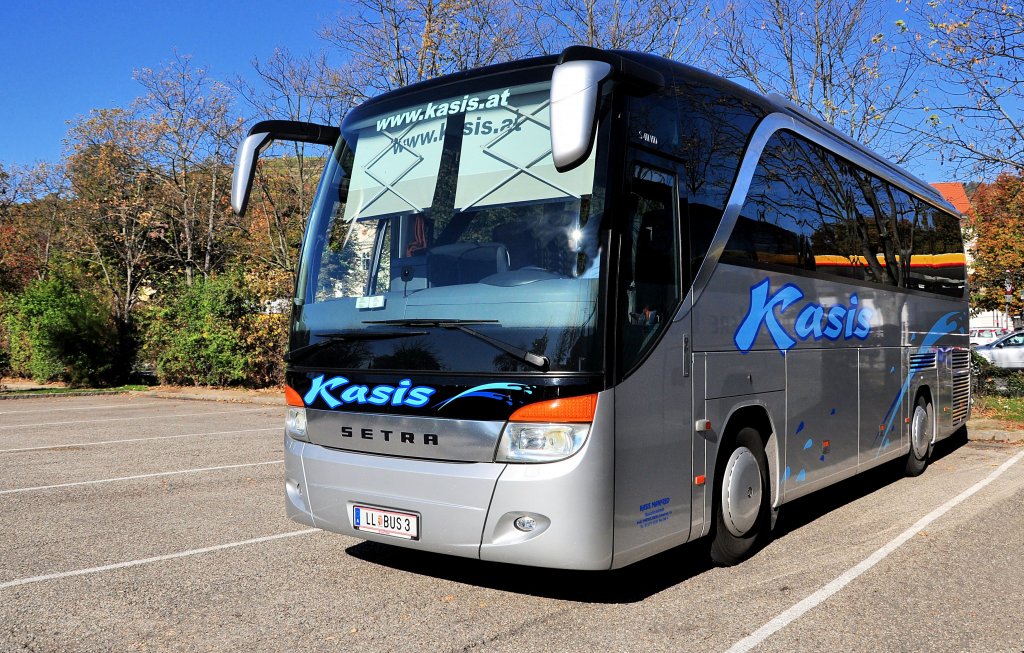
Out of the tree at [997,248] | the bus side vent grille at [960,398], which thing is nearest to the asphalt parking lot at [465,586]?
the bus side vent grille at [960,398]

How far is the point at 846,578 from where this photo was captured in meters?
5.70

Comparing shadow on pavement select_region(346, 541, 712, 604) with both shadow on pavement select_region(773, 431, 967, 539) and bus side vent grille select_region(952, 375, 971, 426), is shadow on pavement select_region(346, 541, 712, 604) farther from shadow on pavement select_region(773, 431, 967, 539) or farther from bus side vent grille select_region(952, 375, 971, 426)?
bus side vent grille select_region(952, 375, 971, 426)

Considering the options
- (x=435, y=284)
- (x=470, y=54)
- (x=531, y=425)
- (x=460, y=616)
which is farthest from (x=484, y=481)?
(x=470, y=54)

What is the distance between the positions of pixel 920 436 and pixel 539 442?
7.06 meters

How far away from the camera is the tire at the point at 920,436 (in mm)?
9812

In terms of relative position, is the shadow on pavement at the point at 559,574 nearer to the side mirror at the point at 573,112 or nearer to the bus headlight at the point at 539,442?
the bus headlight at the point at 539,442

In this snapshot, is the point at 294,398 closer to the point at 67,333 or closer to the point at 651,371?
the point at 651,371

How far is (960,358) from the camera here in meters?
11.9

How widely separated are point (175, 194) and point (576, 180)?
25243mm

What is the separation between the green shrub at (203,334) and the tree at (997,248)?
21366 mm

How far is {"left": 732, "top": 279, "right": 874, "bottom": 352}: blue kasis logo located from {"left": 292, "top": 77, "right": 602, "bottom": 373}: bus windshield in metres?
1.82

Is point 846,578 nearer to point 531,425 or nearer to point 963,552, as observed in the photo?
point 963,552

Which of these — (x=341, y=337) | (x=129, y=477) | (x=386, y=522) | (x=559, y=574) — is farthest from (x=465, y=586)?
(x=129, y=477)

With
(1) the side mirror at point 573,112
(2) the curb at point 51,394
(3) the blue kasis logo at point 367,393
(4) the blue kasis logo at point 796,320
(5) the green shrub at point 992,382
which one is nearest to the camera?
(1) the side mirror at point 573,112
